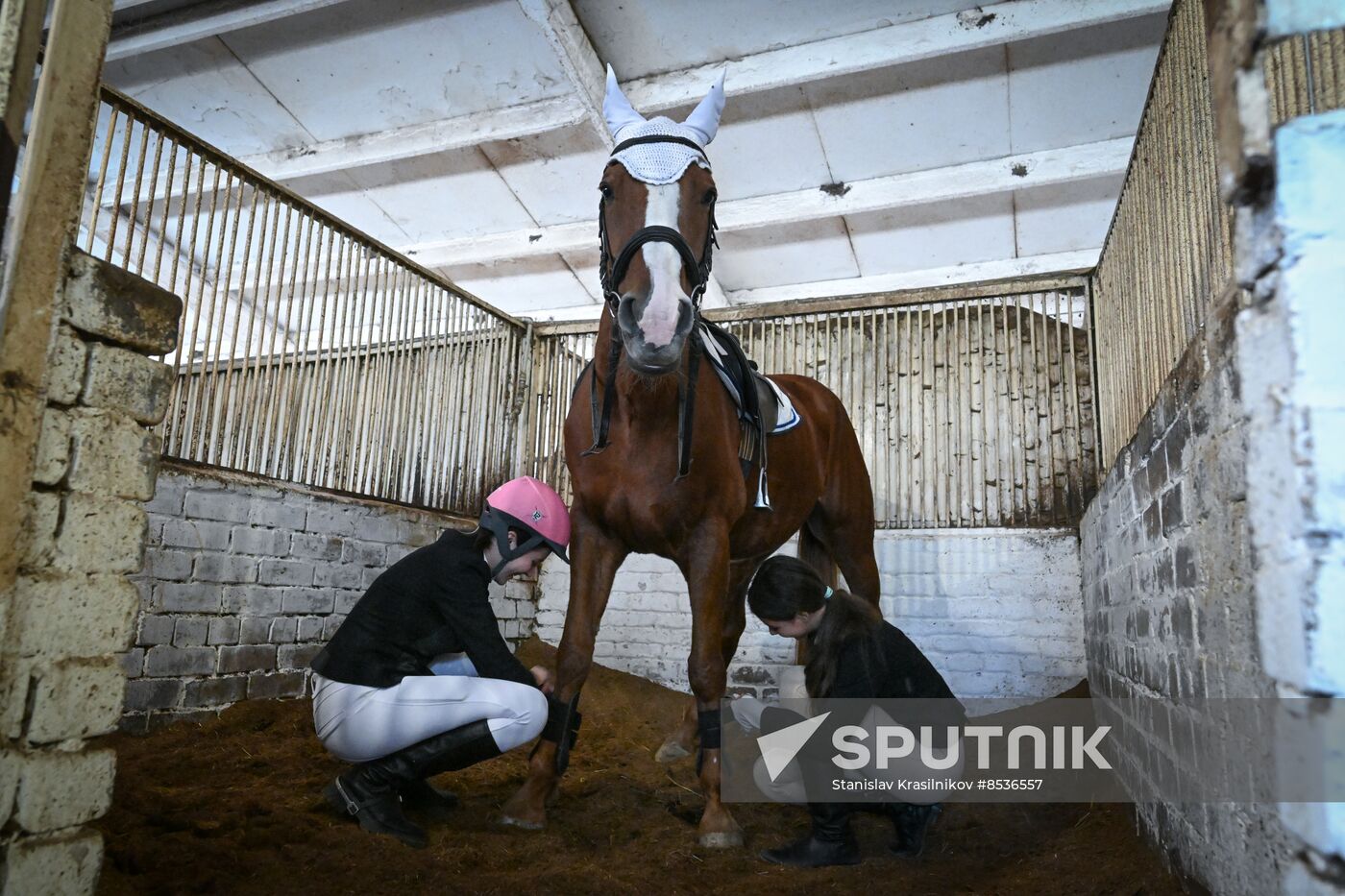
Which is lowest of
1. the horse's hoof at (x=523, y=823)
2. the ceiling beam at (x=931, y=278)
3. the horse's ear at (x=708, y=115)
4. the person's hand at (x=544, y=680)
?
the horse's hoof at (x=523, y=823)

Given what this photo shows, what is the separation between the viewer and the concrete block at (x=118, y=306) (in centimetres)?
Result: 159

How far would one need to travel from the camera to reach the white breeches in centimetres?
236

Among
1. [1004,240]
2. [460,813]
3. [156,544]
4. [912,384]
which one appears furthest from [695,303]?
[1004,240]

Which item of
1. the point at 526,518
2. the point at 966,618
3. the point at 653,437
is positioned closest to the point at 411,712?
the point at 526,518

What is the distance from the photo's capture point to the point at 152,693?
10.6ft

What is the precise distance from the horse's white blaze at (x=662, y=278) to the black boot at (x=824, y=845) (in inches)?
56.3

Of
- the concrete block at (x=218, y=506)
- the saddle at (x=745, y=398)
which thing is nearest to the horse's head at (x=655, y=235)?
the saddle at (x=745, y=398)

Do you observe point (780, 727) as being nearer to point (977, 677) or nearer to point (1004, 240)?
point (977, 677)

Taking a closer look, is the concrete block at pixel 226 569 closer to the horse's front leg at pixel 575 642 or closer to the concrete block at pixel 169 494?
the concrete block at pixel 169 494

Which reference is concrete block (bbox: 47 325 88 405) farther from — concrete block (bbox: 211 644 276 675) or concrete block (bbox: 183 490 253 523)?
concrete block (bbox: 211 644 276 675)

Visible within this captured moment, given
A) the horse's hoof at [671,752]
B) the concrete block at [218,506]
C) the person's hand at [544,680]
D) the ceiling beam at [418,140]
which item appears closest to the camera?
the person's hand at [544,680]

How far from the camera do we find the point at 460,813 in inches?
105

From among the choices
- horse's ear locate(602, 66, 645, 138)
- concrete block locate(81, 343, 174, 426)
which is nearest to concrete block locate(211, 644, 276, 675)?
concrete block locate(81, 343, 174, 426)

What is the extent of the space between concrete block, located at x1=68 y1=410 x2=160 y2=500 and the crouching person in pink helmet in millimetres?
899
